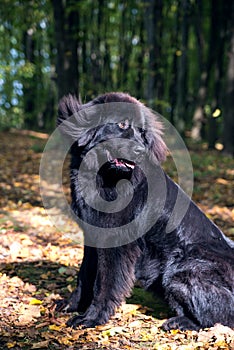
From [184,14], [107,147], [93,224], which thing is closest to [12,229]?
[93,224]

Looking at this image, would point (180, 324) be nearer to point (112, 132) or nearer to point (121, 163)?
point (121, 163)

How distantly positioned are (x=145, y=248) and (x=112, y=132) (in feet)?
4.01

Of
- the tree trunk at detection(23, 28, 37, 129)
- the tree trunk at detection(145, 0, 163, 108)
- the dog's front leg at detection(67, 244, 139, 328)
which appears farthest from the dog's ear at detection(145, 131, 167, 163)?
the tree trunk at detection(23, 28, 37, 129)

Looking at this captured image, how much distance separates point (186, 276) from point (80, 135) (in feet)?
5.36

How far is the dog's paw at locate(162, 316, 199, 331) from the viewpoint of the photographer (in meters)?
4.09

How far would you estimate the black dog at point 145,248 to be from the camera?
13.0 ft

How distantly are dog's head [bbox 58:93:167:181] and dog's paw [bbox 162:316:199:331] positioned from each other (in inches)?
56.7

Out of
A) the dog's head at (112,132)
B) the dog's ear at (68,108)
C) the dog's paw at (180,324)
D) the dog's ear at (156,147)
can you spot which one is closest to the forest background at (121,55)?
the dog's ear at (68,108)

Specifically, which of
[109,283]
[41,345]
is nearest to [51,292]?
[109,283]

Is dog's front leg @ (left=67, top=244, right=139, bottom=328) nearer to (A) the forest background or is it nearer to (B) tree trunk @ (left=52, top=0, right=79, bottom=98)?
(A) the forest background

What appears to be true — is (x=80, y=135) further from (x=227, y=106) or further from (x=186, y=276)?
(x=227, y=106)

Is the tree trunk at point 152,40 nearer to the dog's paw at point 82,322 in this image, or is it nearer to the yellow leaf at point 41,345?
the dog's paw at point 82,322

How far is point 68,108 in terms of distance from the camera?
4227mm

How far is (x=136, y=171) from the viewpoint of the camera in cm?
407
